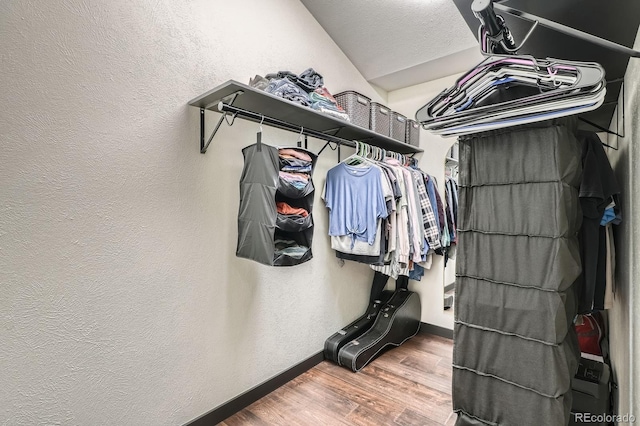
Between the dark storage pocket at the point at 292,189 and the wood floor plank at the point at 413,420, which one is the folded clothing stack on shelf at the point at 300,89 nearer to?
the dark storage pocket at the point at 292,189

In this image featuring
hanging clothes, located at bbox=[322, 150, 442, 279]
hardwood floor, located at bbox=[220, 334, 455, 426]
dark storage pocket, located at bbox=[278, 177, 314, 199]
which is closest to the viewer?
dark storage pocket, located at bbox=[278, 177, 314, 199]

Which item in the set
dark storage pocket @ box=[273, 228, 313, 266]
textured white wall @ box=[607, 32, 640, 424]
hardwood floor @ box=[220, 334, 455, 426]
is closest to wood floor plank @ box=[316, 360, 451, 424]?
hardwood floor @ box=[220, 334, 455, 426]

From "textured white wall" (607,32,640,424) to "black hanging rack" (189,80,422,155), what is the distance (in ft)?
4.57

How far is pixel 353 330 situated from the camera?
8.91ft

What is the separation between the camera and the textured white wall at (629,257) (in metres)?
1.05

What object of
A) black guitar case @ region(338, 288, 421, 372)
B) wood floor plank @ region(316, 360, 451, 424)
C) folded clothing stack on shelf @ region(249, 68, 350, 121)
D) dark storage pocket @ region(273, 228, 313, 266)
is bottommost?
wood floor plank @ region(316, 360, 451, 424)

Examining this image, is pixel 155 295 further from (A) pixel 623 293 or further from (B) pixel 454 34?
(B) pixel 454 34

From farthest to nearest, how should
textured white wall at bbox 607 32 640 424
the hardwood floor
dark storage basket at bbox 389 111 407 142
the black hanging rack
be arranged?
dark storage basket at bbox 389 111 407 142 < the hardwood floor < the black hanging rack < textured white wall at bbox 607 32 640 424

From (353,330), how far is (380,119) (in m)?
1.84

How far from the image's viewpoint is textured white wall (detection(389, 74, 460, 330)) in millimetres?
3066

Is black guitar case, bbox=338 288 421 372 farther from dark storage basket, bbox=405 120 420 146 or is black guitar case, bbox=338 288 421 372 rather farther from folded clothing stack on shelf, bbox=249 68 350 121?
folded clothing stack on shelf, bbox=249 68 350 121

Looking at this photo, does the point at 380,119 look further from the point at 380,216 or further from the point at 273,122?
the point at 273,122

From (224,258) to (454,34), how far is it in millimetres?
2395

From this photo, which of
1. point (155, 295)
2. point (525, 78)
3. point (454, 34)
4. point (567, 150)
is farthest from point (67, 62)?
point (454, 34)
